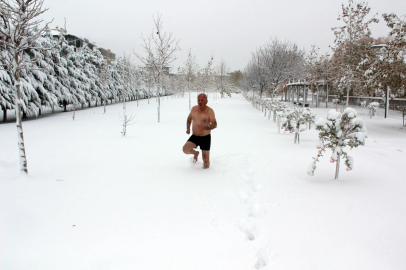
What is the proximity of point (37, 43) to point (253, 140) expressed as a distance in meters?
16.4

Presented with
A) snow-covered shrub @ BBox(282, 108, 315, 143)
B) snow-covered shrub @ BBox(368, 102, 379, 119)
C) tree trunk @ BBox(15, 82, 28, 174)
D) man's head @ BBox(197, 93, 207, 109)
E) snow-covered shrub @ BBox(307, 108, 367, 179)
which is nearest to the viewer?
snow-covered shrub @ BBox(307, 108, 367, 179)

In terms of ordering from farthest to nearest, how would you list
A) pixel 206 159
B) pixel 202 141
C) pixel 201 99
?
pixel 206 159
pixel 202 141
pixel 201 99

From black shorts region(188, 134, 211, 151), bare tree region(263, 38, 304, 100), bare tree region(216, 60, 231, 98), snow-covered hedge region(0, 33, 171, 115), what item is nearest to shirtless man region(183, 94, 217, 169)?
black shorts region(188, 134, 211, 151)

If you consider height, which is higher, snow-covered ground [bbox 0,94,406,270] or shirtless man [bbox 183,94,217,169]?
shirtless man [bbox 183,94,217,169]

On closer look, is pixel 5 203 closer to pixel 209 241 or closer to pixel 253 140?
pixel 209 241

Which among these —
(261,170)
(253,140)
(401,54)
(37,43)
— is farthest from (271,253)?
(37,43)

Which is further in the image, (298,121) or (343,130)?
(298,121)

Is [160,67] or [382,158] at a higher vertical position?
[160,67]

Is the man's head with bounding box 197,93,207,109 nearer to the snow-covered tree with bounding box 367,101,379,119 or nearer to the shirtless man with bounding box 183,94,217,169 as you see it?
the shirtless man with bounding box 183,94,217,169

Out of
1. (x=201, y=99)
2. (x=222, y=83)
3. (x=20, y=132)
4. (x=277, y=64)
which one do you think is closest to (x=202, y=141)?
(x=201, y=99)

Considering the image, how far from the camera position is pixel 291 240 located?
3262 millimetres

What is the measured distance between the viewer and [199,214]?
13.2ft

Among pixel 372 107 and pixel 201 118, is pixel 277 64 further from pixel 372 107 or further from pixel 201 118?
pixel 201 118

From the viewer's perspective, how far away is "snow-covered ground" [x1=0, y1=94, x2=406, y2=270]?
2932 mm
